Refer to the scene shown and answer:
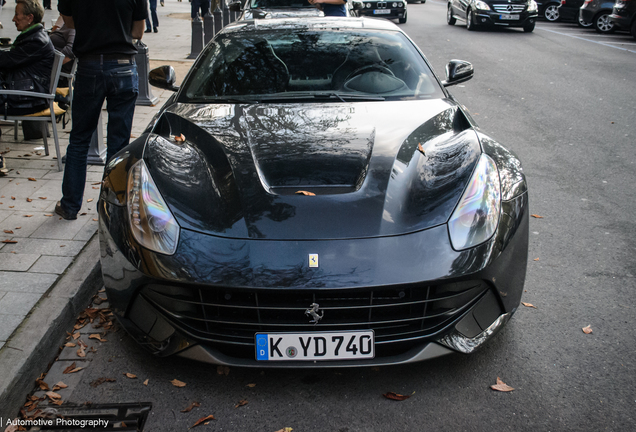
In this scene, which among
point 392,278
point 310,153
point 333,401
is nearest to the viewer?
point 392,278

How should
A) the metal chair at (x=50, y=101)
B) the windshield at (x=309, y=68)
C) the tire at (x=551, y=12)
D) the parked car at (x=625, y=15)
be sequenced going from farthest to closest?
the tire at (x=551, y=12) < the parked car at (x=625, y=15) < the metal chair at (x=50, y=101) < the windshield at (x=309, y=68)

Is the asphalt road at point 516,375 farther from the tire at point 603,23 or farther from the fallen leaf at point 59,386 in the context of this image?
the tire at point 603,23

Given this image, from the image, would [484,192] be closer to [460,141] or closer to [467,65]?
[460,141]

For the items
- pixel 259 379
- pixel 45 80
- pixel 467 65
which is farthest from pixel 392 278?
pixel 45 80

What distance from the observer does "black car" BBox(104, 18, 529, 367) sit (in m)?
2.31

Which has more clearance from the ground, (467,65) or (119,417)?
(467,65)

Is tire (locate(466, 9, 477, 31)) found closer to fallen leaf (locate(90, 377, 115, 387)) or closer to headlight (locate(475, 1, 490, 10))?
headlight (locate(475, 1, 490, 10))

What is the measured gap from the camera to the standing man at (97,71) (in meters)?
3.96

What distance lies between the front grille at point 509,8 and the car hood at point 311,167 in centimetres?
1468

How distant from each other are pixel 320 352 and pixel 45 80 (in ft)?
14.3

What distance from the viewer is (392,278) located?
2262 millimetres

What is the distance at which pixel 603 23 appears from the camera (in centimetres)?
1731

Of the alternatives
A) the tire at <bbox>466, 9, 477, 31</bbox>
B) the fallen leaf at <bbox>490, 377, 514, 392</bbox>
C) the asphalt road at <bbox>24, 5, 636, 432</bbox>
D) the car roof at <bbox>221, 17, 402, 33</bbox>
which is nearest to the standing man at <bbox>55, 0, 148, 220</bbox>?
the car roof at <bbox>221, 17, 402, 33</bbox>

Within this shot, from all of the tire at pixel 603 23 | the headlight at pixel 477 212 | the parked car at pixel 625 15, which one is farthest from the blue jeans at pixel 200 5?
the headlight at pixel 477 212
